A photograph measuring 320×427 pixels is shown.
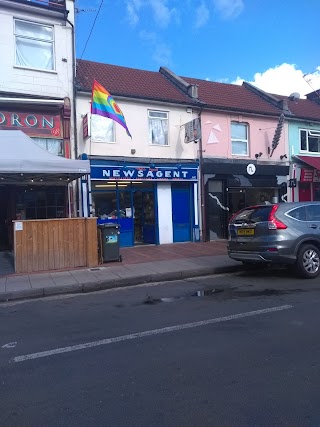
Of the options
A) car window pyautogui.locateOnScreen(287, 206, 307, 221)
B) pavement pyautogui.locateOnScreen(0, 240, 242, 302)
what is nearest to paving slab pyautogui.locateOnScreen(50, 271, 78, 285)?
pavement pyautogui.locateOnScreen(0, 240, 242, 302)

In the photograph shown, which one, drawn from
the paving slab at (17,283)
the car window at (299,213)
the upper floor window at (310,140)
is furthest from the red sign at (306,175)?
the paving slab at (17,283)

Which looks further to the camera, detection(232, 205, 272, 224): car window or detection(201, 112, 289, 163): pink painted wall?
detection(201, 112, 289, 163): pink painted wall

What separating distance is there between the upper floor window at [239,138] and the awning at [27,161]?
8.54m

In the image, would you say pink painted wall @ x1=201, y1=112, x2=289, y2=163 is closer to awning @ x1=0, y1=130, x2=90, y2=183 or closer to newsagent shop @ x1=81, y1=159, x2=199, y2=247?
newsagent shop @ x1=81, y1=159, x2=199, y2=247

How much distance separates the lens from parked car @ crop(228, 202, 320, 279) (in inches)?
326

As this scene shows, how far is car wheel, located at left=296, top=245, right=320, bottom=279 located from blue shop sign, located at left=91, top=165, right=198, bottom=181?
7313 millimetres

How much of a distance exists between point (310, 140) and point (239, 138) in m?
4.47

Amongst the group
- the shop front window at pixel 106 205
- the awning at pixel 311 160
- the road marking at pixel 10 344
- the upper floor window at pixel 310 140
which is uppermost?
the upper floor window at pixel 310 140

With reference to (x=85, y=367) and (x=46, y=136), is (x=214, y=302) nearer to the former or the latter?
(x=85, y=367)

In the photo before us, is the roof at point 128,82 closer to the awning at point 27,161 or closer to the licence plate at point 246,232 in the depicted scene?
the awning at point 27,161

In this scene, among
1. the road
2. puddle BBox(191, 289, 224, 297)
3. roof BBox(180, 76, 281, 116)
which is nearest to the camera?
the road

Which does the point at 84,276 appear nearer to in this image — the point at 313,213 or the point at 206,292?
the point at 206,292

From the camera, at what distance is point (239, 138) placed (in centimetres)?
1684

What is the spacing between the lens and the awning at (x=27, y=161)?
9328 millimetres
